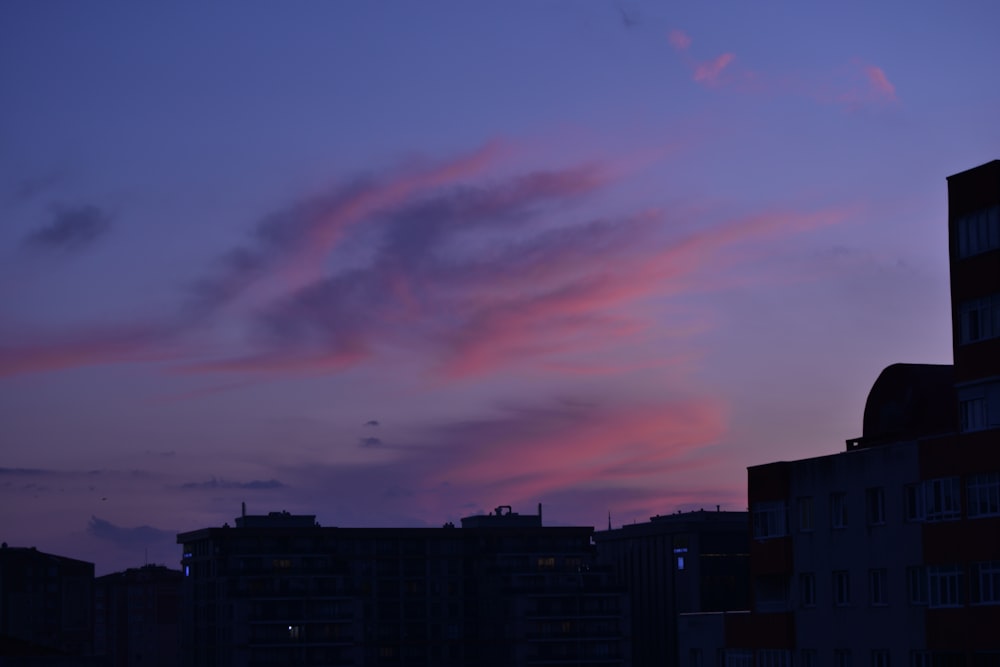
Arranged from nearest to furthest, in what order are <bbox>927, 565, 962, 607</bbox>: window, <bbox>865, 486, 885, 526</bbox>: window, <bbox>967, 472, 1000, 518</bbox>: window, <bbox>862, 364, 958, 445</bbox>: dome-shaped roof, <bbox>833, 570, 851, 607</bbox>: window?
<bbox>967, 472, 1000, 518</bbox>: window
<bbox>927, 565, 962, 607</bbox>: window
<bbox>865, 486, 885, 526</bbox>: window
<bbox>833, 570, 851, 607</bbox>: window
<bbox>862, 364, 958, 445</bbox>: dome-shaped roof

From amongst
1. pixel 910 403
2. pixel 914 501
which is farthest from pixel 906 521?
pixel 910 403

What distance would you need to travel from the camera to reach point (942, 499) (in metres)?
80.4

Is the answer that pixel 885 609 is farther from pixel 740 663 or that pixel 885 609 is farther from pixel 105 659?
pixel 105 659

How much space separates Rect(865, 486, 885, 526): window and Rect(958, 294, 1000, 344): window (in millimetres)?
11680

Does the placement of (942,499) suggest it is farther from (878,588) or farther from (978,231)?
(978,231)

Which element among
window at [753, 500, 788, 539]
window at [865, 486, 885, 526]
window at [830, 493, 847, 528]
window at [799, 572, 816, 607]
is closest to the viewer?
window at [865, 486, 885, 526]

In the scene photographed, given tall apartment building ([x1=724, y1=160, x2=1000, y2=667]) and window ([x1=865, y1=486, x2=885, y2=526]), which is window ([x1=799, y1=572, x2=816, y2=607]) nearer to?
tall apartment building ([x1=724, y1=160, x2=1000, y2=667])

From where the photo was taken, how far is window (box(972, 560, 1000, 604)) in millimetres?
76375

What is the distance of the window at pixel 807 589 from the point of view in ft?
305

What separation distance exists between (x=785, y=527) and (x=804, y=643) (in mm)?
7167

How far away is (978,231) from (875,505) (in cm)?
1749

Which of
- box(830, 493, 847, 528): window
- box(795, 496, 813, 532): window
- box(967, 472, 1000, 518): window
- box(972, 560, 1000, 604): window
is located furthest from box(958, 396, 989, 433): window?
box(795, 496, 813, 532): window

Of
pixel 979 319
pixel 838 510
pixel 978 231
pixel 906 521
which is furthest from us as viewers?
pixel 838 510

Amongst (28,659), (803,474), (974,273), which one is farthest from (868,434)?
(28,659)
